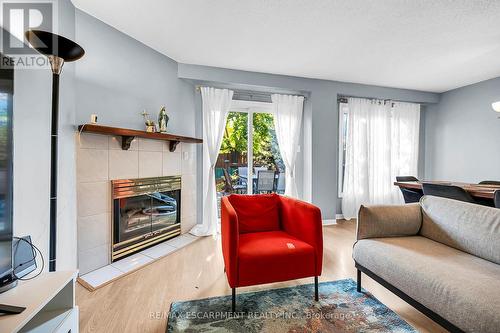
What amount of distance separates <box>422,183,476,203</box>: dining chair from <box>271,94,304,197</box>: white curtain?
1775 millimetres

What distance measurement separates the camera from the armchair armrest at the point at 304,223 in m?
1.74

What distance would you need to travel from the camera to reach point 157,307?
1.71 metres

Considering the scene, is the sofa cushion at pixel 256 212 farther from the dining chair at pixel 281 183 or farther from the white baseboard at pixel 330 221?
the white baseboard at pixel 330 221

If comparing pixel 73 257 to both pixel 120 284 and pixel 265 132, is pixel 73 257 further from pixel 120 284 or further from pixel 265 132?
pixel 265 132

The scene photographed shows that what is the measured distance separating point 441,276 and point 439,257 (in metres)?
0.31

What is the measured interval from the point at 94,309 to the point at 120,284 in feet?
1.07

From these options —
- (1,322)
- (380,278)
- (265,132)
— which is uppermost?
(265,132)

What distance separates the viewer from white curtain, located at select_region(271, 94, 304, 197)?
3.73 meters

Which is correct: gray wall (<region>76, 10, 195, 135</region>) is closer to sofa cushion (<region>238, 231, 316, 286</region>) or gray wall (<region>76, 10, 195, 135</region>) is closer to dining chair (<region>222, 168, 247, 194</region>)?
dining chair (<region>222, 168, 247, 194</region>)

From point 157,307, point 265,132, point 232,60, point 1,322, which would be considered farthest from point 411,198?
point 1,322

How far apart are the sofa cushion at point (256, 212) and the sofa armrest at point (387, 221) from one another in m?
0.74

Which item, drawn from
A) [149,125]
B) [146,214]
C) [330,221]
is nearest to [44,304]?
[146,214]

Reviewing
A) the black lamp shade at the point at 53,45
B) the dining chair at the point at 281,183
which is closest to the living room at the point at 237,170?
the black lamp shade at the point at 53,45

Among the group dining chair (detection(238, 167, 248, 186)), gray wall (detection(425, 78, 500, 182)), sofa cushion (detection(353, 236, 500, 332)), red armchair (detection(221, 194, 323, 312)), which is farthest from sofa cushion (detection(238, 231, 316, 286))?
gray wall (detection(425, 78, 500, 182))
